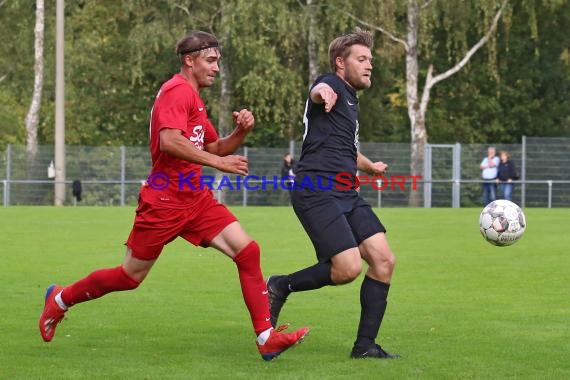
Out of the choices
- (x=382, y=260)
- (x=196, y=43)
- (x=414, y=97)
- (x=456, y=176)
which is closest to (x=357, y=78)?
(x=196, y=43)

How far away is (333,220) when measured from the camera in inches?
315

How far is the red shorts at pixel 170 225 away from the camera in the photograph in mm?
7824

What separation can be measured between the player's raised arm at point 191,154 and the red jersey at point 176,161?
0.14 m

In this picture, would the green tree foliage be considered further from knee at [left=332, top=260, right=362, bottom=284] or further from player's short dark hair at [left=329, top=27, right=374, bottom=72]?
knee at [left=332, top=260, right=362, bottom=284]

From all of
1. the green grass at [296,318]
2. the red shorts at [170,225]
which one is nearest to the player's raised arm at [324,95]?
the red shorts at [170,225]

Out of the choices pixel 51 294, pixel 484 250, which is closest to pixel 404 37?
pixel 484 250

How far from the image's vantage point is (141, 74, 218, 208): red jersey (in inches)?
303

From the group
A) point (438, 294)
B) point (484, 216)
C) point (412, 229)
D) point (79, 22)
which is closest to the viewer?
point (484, 216)

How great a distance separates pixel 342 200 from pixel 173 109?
4.17 ft

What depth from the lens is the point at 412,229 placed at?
866 inches

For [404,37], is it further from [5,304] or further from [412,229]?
[5,304]

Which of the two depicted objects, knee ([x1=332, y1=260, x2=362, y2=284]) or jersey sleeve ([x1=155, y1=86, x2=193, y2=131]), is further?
knee ([x1=332, y1=260, x2=362, y2=284])

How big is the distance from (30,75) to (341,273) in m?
41.4

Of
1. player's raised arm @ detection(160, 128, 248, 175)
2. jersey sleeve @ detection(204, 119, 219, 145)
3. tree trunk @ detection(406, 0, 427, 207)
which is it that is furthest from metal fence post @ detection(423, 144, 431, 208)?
player's raised arm @ detection(160, 128, 248, 175)
